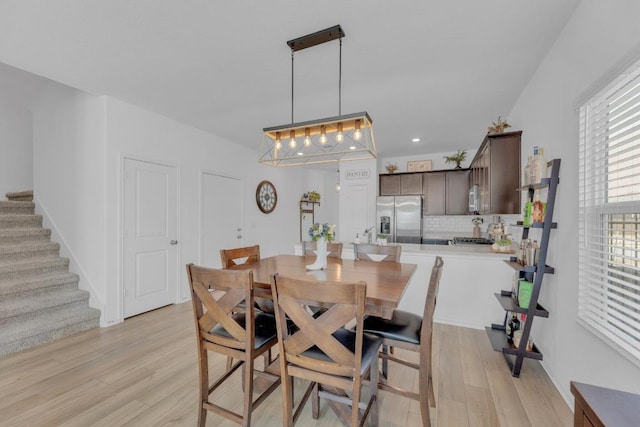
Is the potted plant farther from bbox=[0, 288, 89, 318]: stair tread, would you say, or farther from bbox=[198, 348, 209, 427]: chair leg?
bbox=[0, 288, 89, 318]: stair tread

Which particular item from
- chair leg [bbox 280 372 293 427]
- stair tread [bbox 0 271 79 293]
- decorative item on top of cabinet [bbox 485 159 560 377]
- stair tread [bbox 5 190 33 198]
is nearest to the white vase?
chair leg [bbox 280 372 293 427]

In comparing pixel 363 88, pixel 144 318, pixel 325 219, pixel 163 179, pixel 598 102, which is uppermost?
pixel 363 88

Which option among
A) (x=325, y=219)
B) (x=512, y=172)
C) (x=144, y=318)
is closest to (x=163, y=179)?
(x=144, y=318)

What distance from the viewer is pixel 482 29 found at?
2.05 m

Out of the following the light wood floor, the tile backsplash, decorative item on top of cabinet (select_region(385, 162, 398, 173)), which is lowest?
the light wood floor

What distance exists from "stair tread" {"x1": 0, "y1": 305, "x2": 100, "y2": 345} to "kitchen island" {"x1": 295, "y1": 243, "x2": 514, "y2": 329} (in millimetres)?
3584

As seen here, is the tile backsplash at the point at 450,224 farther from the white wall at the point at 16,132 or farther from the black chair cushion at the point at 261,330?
the white wall at the point at 16,132

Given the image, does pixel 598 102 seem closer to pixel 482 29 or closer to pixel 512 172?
pixel 482 29

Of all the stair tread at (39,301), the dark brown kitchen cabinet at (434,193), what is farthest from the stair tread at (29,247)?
the dark brown kitchen cabinet at (434,193)

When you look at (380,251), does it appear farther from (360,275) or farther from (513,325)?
(513,325)

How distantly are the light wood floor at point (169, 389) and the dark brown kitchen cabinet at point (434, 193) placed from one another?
3.09 metres

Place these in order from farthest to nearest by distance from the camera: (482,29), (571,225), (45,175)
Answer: (45,175) → (482,29) → (571,225)

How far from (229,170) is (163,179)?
1.29 meters

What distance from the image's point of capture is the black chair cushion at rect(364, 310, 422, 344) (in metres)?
1.67
